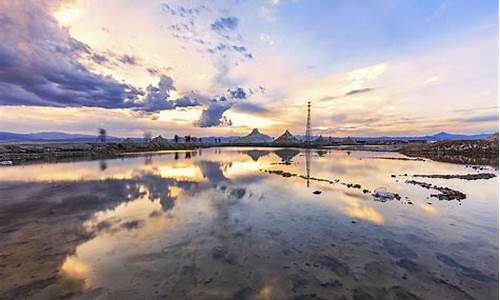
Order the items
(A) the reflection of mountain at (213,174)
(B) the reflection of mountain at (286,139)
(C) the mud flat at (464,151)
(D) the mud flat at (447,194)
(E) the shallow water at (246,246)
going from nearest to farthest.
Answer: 1. (E) the shallow water at (246,246)
2. (D) the mud flat at (447,194)
3. (A) the reflection of mountain at (213,174)
4. (C) the mud flat at (464,151)
5. (B) the reflection of mountain at (286,139)

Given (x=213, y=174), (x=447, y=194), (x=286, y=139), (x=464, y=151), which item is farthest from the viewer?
(x=286, y=139)

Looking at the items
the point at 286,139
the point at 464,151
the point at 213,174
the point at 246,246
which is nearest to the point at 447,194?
the point at 246,246

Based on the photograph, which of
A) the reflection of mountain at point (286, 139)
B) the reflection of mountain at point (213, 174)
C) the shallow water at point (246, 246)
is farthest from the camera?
the reflection of mountain at point (286, 139)

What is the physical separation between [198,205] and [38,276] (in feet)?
30.5

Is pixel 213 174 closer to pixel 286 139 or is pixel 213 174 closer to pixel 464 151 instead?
pixel 464 151

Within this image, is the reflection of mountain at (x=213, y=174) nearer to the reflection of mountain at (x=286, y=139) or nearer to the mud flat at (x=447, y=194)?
the mud flat at (x=447, y=194)

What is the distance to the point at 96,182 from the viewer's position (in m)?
25.0

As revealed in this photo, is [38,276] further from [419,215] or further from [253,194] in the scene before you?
[419,215]

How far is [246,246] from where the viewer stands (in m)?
10.4

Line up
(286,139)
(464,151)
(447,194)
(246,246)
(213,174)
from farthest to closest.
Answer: (286,139), (464,151), (213,174), (447,194), (246,246)

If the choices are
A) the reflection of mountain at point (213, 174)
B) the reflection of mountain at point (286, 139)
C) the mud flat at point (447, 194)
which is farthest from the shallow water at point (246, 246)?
the reflection of mountain at point (286, 139)

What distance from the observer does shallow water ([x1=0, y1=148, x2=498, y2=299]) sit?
7.43m

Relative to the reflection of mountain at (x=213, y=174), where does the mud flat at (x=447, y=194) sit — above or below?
below

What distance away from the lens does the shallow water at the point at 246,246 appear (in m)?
7.43
